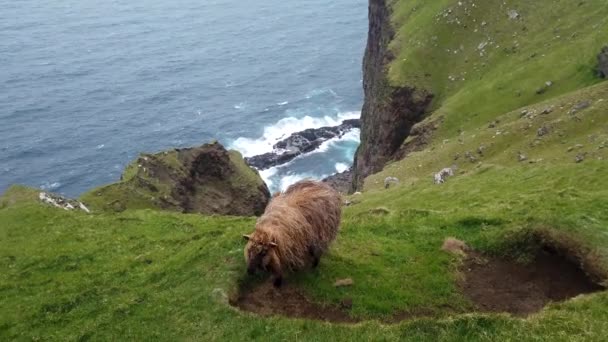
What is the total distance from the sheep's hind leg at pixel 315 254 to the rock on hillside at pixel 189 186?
112 feet

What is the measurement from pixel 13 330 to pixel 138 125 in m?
111

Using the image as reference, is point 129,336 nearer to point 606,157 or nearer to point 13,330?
point 13,330

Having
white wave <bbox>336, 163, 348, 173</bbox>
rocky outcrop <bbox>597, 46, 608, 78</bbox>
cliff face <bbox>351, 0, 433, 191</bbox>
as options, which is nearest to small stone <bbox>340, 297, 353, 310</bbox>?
rocky outcrop <bbox>597, 46, 608, 78</bbox>

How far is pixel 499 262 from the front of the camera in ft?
80.5

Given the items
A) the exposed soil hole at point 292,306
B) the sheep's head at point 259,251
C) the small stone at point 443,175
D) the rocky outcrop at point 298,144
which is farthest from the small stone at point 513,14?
the sheep's head at point 259,251

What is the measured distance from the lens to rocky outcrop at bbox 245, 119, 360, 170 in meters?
123

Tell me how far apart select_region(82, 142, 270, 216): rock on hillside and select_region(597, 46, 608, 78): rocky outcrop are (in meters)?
42.5

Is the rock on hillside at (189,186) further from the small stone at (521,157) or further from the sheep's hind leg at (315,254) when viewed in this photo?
the sheep's hind leg at (315,254)

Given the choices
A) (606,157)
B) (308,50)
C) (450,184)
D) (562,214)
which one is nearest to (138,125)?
(308,50)

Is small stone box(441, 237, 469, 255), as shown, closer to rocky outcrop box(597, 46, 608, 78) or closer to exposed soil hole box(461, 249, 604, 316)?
exposed soil hole box(461, 249, 604, 316)

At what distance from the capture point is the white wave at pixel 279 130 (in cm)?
12722

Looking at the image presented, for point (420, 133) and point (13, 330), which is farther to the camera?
point (420, 133)

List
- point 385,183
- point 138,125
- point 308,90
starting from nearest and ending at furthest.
→ point 385,183
point 138,125
point 308,90

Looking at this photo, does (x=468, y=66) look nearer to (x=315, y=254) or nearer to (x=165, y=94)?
(x=315, y=254)
